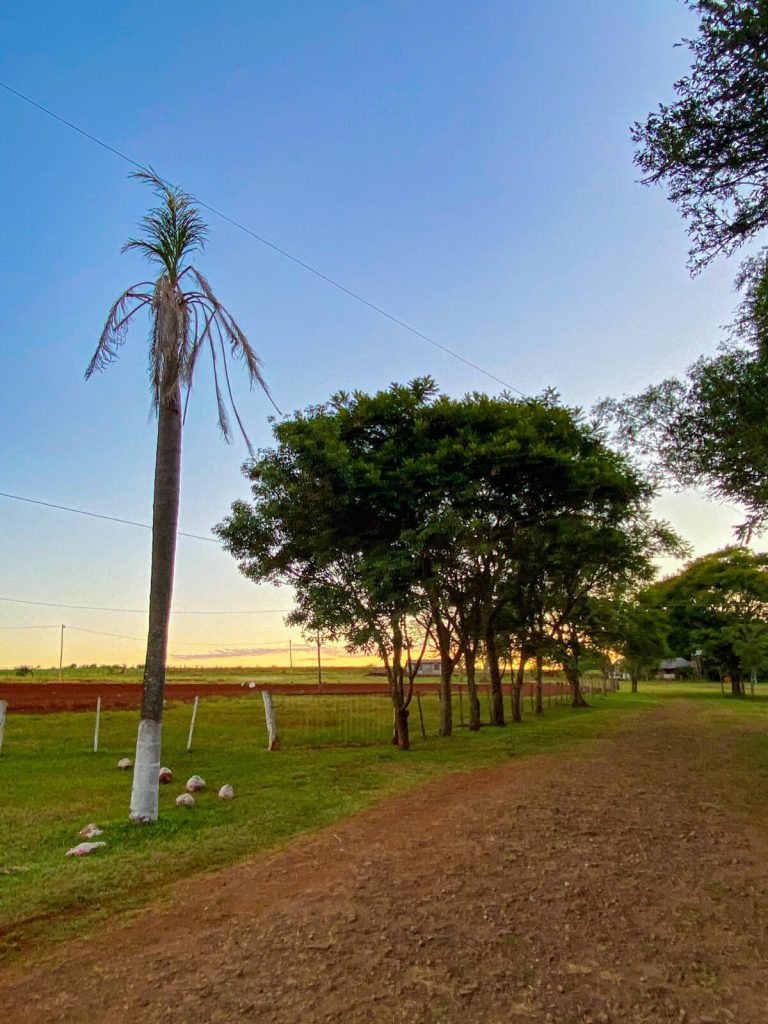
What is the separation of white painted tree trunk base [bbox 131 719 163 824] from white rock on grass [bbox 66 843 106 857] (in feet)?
3.27

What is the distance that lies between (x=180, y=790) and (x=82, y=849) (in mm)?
3791

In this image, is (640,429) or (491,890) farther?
(640,429)

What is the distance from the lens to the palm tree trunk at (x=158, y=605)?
815 cm

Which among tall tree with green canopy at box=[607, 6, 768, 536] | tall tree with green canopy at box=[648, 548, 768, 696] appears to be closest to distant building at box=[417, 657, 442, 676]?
tall tree with green canopy at box=[648, 548, 768, 696]

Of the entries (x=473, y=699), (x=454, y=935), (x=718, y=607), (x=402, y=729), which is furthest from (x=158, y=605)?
(x=718, y=607)

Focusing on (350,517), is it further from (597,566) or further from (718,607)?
(718,607)

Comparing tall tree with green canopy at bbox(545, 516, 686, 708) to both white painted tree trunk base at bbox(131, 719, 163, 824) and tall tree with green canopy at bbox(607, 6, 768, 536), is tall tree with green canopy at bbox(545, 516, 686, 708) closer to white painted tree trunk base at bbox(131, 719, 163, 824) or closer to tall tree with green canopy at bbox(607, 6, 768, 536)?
tall tree with green canopy at bbox(607, 6, 768, 536)

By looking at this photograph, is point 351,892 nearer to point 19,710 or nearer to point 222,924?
point 222,924

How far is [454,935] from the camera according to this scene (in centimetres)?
459

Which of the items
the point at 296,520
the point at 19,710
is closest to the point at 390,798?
the point at 296,520

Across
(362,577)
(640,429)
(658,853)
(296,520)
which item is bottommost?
(658,853)

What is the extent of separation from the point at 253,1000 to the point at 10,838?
5263 mm

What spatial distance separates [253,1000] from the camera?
370cm

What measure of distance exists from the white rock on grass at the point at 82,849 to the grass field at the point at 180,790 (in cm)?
11
